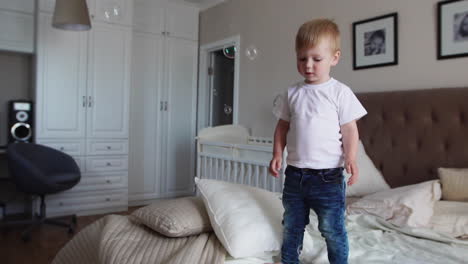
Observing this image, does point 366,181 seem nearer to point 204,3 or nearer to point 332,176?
point 332,176

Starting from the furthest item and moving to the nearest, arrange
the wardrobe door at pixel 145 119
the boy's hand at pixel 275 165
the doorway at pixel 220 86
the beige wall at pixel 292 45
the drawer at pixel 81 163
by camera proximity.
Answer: the doorway at pixel 220 86
the wardrobe door at pixel 145 119
the drawer at pixel 81 163
the beige wall at pixel 292 45
the boy's hand at pixel 275 165

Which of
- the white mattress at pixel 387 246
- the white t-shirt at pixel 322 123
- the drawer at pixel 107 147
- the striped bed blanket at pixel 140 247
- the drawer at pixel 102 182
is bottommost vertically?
the drawer at pixel 102 182

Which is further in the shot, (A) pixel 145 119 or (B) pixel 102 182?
(A) pixel 145 119

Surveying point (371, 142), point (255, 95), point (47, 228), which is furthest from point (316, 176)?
point (47, 228)

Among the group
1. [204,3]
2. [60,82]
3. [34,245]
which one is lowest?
[34,245]

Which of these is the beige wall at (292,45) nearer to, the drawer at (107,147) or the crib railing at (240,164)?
the crib railing at (240,164)

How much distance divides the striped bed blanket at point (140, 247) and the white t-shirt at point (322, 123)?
1.33 feet

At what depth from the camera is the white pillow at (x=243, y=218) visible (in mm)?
1159

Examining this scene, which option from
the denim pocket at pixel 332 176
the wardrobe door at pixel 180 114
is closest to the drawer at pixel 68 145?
the wardrobe door at pixel 180 114

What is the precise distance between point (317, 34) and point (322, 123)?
286mm

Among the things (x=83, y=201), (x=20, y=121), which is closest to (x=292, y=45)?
(x=83, y=201)

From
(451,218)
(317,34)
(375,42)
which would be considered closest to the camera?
(317,34)

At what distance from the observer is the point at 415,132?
2230mm

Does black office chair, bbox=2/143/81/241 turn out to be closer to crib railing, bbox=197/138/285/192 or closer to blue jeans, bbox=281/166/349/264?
crib railing, bbox=197/138/285/192
